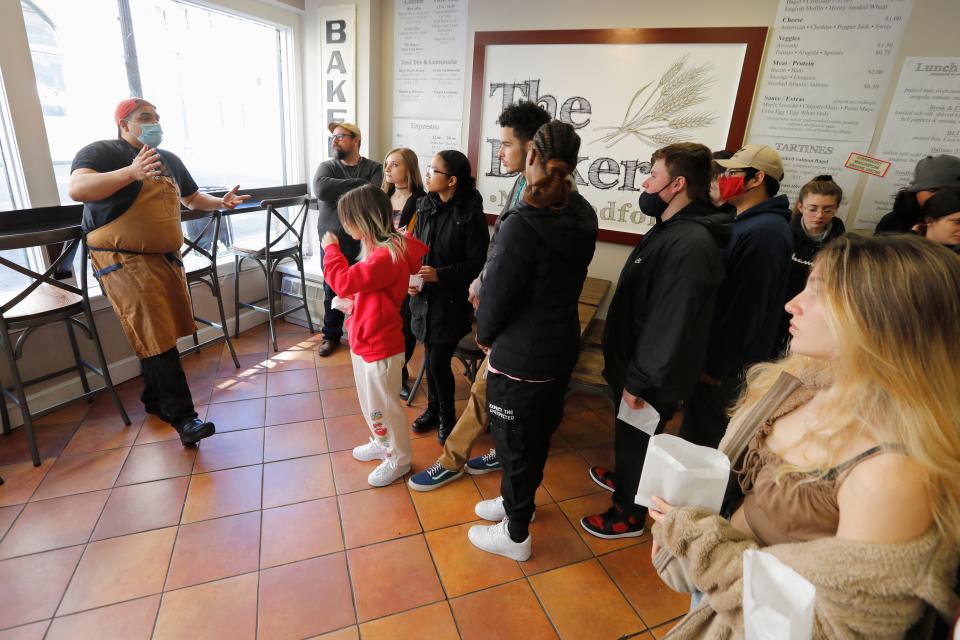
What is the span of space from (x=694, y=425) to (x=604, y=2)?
260cm

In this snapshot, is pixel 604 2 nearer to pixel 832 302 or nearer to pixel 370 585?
pixel 832 302

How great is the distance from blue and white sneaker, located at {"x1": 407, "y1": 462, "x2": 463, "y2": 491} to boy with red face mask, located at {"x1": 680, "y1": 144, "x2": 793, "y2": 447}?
3.75 feet

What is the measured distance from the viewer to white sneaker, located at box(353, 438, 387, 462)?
2.35 m

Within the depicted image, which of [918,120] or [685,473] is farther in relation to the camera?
[918,120]

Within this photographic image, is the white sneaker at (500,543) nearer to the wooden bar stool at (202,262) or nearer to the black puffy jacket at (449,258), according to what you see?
the black puffy jacket at (449,258)

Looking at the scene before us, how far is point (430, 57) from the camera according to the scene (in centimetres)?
347

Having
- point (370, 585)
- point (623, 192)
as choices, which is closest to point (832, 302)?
point (370, 585)

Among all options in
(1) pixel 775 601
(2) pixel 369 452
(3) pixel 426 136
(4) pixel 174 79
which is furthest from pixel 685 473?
(4) pixel 174 79

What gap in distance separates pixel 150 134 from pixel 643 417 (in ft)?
8.20

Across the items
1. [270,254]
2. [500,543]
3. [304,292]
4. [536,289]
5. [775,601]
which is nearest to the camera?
[775,601]

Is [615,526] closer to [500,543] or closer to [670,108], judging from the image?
[500,543]

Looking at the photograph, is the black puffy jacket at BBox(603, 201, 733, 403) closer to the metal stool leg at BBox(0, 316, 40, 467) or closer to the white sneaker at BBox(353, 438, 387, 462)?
the white sneaker at BBox(353, 438, 387, 462)

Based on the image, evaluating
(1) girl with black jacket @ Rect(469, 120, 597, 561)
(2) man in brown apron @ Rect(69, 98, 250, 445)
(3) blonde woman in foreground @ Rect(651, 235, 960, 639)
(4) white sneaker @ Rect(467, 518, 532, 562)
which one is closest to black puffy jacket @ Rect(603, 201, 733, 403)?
(1) girl with black jacket @ Rect(469, 120, 597, 561)

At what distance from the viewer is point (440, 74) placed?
3480 millimetres
